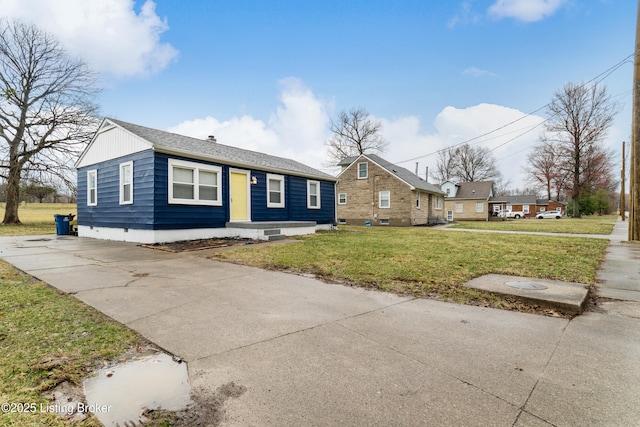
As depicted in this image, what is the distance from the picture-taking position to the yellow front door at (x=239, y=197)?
12.5 m

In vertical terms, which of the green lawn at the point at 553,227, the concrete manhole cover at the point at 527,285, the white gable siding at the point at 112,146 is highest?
the white gable siding at the point at 112,146

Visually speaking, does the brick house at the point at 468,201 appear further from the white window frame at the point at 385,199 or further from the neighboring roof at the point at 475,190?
the white window frame at the point at 385,199

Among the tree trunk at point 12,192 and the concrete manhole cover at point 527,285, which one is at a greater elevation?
the tree trunk at point 12,192

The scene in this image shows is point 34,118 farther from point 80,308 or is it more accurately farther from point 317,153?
point 317,153

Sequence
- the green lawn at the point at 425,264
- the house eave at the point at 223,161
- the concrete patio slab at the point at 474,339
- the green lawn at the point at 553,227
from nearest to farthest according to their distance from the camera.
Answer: the concrete patio slab at the point at 474,339, the green lawn at the point at 425,264, the house eave at the point at 223,161, the green lawn at the point at 553,227

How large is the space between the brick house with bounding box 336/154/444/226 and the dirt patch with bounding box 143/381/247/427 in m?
23.1

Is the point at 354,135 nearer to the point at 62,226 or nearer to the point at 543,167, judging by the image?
the point at 543,167

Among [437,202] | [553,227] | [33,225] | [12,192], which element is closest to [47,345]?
[33,225]

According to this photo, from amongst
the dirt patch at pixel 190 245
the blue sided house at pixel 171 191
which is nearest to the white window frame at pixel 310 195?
the blue sided house at pixel 171 191

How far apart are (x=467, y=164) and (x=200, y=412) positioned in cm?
5857

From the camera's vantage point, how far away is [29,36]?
20594mm

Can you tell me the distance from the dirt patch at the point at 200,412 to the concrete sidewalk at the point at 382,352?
7 centimetres

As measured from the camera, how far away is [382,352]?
2656 millimetres

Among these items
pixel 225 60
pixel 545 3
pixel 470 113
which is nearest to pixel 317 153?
pixel 470 113
